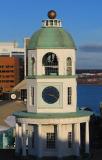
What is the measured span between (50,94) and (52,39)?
257cm

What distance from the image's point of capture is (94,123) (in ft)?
117

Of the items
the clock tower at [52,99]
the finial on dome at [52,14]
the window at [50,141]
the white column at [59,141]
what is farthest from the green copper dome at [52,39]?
the window at [50,141]

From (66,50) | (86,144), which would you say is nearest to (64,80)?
(66,50)

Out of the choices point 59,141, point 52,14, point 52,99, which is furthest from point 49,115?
point 52,14

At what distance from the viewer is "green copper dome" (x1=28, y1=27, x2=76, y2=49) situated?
83.0 ft

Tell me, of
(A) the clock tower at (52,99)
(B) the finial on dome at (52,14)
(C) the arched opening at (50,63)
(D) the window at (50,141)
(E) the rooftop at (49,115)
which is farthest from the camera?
(C) the arched opening at (50,63)

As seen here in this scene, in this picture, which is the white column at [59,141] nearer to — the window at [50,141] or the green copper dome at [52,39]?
the window at [50,141]

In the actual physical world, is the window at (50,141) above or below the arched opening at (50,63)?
below

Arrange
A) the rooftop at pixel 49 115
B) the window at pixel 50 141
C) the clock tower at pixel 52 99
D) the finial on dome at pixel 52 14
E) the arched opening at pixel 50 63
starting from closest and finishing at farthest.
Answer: the rooftop at pixel 49 115, the clock tower at pixel 52 99, the window at pixel 50 141, the finial on dome at pixel 52 14, the arched opening at pixel 50 63

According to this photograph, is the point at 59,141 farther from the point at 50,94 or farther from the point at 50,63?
the point at 50,63

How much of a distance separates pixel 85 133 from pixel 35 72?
382cm

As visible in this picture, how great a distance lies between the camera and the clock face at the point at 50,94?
25.4 metres

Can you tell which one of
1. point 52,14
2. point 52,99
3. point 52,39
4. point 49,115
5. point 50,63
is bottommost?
point 49,115

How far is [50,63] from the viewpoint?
26375 millimetres
